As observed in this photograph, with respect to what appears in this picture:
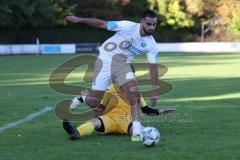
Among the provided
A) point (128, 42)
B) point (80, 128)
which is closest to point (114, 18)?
point (128, 42)

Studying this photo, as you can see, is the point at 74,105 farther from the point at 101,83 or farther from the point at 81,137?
the point at 81,137

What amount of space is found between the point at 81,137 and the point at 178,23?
6213 cm

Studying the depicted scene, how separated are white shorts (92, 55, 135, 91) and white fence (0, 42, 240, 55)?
1789 inches

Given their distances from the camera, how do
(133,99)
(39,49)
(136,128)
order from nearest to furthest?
(136,128) → (133,99) → (39,49)

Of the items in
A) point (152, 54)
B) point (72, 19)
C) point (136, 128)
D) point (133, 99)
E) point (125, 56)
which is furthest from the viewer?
point (125, 56)

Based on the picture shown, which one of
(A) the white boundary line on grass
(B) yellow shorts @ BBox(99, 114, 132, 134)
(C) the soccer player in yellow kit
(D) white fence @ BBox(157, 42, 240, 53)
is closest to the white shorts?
(C) the soccer player in yellow kit

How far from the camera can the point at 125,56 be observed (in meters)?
9.24

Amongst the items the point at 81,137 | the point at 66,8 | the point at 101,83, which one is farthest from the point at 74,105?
the point at 66,8

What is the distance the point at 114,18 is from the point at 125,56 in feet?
193

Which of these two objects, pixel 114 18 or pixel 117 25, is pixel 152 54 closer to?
pixel 117 25

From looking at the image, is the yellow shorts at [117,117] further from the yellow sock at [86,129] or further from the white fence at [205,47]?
the white fence at [205,47]

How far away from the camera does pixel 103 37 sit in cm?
6831

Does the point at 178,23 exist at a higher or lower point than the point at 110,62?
lower

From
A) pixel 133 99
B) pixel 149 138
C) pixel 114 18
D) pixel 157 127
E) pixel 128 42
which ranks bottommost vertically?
pixel 114 18
